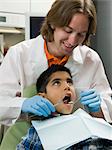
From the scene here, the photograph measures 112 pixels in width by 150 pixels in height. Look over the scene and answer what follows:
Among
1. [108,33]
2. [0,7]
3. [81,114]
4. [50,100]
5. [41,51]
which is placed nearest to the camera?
[81,114]

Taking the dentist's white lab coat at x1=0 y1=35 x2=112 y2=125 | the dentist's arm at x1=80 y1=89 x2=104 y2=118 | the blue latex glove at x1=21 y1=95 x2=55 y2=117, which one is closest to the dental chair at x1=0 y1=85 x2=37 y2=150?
the dentist's white lab coat at x1=0 y1=35 x2=112 y2=125

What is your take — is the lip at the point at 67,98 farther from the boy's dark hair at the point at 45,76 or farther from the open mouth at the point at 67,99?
the boy's dark hair at the point at 45,76

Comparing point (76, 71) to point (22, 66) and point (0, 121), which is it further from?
point (0, 121)

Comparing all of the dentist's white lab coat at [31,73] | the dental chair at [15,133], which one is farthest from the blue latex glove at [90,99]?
the dental chair at [15,133]

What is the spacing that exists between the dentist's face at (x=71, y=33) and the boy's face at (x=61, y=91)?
0.40 feet

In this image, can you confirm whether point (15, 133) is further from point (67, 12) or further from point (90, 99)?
point (67, 12)

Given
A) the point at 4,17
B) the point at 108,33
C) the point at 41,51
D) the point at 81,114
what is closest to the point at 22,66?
the point at 41,51

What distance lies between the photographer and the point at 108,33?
2445mm

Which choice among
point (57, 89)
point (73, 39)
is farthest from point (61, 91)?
point (73, 39)

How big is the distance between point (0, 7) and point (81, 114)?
1.31 meters

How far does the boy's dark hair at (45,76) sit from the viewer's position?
1.36m

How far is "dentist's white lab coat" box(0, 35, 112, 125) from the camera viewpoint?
1.32 meters

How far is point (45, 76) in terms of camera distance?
4.46ft

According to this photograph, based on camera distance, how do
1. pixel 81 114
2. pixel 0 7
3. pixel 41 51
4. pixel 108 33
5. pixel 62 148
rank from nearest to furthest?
pixel 62 148, pixel 81 114, pixel 41 51, pixel 0 7, pixel 108 33
